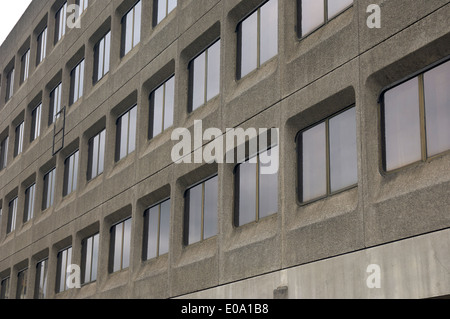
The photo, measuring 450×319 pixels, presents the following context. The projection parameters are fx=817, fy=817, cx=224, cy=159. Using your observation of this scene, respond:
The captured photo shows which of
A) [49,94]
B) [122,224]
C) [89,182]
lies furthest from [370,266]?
[49,94]

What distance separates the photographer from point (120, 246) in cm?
3203

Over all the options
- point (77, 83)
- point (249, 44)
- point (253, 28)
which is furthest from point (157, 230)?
point (77, 83)

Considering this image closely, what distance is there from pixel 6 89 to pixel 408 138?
3981cm

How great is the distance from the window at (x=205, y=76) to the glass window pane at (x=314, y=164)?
19.2 feet

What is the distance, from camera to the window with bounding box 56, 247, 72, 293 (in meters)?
37.1

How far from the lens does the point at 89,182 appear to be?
1412 inches

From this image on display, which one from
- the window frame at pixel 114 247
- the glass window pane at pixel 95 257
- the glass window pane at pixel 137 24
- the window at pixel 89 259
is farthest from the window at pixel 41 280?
the glass window pane at pixel 137 24

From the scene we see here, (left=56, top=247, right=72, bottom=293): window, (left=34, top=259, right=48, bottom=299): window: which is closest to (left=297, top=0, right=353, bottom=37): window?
(left=56, top=247, right=72, bottom=293): window

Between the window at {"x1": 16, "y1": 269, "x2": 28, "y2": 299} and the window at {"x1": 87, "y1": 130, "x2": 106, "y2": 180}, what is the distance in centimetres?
943

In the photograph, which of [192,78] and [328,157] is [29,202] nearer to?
Answer: [192,78]

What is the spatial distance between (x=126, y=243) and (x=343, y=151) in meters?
13.8

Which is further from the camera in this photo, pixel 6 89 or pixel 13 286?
pixel 6 89

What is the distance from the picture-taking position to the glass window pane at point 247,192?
23500 mm

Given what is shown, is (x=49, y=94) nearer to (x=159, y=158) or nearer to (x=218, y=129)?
(x=159, y=158)
